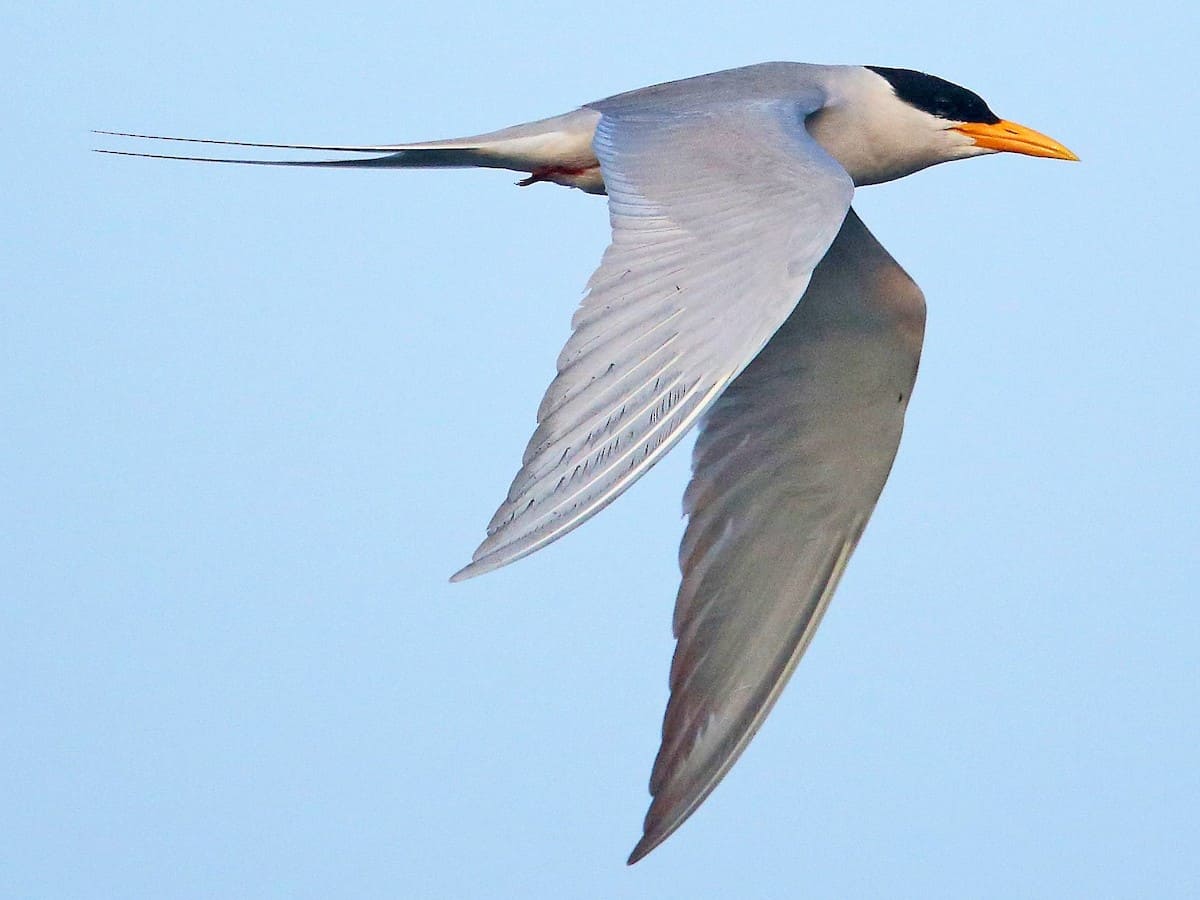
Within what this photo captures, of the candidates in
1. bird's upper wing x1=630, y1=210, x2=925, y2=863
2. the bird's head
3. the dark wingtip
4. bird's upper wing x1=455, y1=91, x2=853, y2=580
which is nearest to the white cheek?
the bird's head

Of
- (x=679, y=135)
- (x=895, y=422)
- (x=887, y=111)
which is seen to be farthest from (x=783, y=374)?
(x=679, y=135)

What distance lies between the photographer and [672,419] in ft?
15.3

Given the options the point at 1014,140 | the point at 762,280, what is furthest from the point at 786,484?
the point at 762,280

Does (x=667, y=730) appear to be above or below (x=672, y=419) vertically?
below

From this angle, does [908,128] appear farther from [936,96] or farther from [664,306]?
[664,306]

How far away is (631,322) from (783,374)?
8.30 feet

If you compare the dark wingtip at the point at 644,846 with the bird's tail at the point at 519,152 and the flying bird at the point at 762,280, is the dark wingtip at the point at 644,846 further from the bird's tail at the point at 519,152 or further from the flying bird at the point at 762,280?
the bird's tail at the point at 519,152

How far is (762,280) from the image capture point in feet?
16.3

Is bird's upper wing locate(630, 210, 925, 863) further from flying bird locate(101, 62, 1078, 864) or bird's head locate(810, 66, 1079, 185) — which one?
bird's head locate(810, 66, 1079, 185)

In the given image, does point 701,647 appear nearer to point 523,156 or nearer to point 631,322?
point 523,156

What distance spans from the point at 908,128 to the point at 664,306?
2.48 m

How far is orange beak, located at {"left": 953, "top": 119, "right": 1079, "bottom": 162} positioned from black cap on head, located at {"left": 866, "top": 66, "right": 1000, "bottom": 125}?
1.4 inches

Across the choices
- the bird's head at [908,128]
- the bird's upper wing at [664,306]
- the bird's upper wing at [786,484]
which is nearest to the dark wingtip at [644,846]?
the bird's upper wing at [786,484]

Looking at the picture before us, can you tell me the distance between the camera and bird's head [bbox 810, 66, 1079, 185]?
6.94 metres
